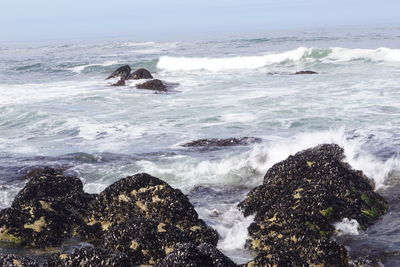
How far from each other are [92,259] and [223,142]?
7471 millimetres

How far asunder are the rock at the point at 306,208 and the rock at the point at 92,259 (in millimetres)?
1312

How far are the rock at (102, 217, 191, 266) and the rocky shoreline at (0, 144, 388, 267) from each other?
0.01 meters

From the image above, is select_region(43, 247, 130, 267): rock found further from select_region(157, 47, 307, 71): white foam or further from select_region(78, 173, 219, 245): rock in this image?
select_region(157, 47, 307, 71): white foam

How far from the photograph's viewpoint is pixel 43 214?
7.02 m

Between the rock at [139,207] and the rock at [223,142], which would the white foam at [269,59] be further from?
the rock at [139,207]

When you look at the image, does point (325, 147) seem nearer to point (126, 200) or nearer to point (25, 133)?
point (126, 200)

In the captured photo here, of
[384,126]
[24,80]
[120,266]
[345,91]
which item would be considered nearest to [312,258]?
[120,266]

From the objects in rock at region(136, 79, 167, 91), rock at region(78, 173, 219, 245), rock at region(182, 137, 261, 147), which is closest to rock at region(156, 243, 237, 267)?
rock at region(78, 173, 219, 245)

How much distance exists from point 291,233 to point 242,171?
13.9 ft

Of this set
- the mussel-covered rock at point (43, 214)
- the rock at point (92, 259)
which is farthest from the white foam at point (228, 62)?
the rock at point (92, 259)

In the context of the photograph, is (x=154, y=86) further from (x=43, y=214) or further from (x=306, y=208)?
(x=306, y=208)

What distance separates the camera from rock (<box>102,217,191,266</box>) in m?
6.01

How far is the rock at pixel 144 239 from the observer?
6012mm

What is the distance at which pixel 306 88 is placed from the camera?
71.6ft
